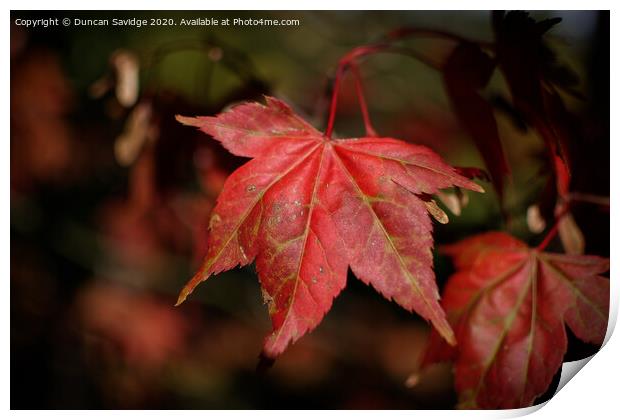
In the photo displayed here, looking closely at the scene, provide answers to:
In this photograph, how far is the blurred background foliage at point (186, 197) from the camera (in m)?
0.62

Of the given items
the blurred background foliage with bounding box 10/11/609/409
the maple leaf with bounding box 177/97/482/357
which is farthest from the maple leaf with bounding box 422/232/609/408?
the maple leaf with bounding box 177/97/482/357

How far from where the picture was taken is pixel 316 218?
0.41 meters

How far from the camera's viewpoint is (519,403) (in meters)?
0.55

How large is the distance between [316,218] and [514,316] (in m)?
0.27

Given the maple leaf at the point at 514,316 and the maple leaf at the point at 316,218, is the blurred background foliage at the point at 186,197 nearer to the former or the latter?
the maple leaf at the point at 514,316

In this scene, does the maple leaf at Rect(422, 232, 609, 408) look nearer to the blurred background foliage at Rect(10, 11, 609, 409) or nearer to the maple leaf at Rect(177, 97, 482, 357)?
the blurred background foliage at Rect(10, 11, 609, 409)

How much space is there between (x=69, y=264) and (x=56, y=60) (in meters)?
0.28

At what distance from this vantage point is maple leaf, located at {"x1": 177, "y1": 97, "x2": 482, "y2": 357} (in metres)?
0.39

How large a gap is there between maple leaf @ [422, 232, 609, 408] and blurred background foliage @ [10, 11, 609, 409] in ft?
0.19

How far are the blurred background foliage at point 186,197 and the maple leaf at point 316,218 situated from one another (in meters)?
0.19

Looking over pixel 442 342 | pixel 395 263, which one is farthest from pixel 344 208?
pixel 442 342

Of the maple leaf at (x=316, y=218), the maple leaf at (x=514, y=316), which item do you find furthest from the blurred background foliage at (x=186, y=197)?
the maple leaf at (x=316, y=218)

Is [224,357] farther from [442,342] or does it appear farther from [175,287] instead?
[442,342]

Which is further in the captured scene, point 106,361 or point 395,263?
point 106,361
